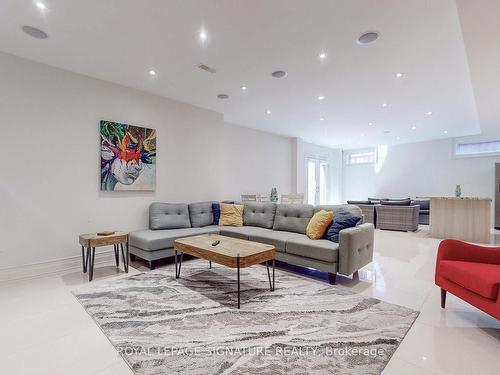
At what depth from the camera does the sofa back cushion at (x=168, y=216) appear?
4133mm

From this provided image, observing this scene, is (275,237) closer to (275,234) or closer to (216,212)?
(275,234)

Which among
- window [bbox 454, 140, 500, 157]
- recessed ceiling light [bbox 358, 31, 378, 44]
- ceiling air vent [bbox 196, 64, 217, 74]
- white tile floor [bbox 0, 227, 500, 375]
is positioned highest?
recessed ceiling light [bbox 358, 31, 378, 44]

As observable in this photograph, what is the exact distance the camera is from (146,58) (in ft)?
10.5

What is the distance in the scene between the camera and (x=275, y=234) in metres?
3.73

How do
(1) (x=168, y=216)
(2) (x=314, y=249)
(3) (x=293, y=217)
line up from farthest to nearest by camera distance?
(1) (x=168, y=216)
(3) (x=293, y=217)
(2) (x=314, y=249)

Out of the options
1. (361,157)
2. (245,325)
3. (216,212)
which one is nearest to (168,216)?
(216,212)

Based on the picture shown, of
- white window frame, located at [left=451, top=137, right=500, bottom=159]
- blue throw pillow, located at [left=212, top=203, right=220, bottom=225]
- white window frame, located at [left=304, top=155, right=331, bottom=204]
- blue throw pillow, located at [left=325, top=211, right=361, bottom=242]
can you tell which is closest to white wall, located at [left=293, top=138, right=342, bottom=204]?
white window frame, located at [left=304, top=155, right=331, bottom=204]

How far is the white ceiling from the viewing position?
233 centimetres

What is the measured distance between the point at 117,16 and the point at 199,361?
3.03 meters

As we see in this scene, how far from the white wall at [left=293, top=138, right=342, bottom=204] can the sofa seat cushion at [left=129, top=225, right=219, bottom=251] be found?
4.92 m

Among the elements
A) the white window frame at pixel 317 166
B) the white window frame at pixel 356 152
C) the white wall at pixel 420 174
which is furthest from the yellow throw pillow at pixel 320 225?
the white window frame at pixel 356 152

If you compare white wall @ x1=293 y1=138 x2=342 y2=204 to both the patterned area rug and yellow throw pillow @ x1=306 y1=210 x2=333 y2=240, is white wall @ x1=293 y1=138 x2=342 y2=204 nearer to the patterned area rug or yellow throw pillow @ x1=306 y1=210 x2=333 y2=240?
yellow throw pillow @ x1=306 y1=210 x2=333 y2=240

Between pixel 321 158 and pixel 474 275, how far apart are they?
311 inches

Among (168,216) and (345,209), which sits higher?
(345,209)
